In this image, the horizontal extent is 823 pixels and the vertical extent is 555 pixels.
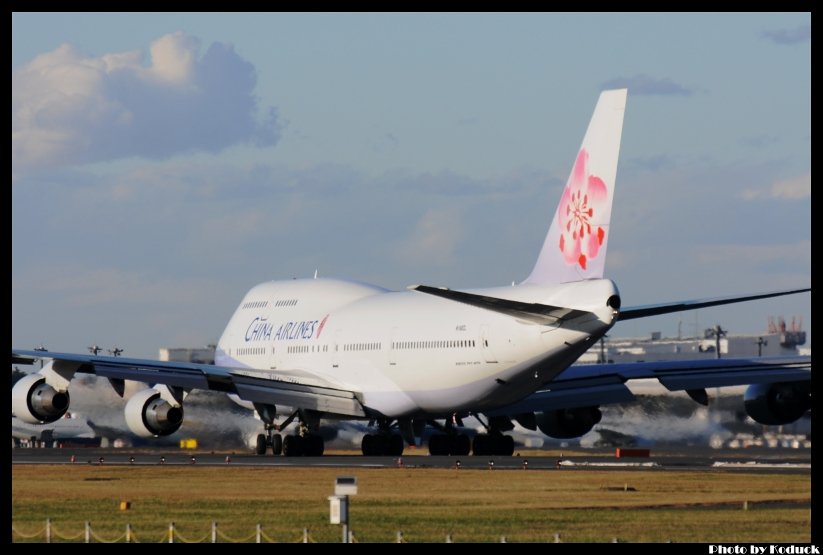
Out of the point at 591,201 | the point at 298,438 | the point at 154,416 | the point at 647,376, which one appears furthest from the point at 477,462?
the point at 154,416

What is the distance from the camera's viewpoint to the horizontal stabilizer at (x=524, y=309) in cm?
4597

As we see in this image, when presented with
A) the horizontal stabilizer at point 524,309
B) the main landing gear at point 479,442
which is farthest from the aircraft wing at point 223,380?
the horizontal stabilizer at point 524,309

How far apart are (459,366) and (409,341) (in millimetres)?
3158

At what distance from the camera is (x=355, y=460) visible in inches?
2141

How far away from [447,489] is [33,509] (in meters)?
9.71

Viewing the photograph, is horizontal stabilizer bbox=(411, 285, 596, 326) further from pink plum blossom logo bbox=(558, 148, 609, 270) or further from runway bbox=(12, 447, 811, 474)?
runway bbox=(12, 447, 811, 474)

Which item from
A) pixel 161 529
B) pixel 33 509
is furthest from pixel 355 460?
pixel 161 529

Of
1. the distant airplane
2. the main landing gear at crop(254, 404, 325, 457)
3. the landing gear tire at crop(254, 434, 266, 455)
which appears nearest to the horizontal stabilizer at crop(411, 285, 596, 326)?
the main landing gear at crop(254, 404, 325, 457)

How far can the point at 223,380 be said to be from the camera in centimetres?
5500

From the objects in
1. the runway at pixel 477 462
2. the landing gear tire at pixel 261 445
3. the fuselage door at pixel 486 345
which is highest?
the fuselage door at pixel 486 345

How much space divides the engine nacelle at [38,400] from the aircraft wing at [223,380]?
819mm

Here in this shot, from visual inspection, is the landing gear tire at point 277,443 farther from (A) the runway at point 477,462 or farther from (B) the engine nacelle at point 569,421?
(B) the engine nacelle at point 569,421
